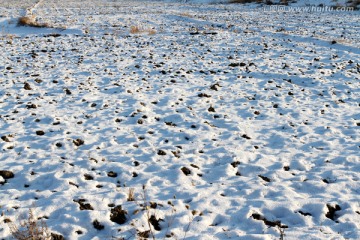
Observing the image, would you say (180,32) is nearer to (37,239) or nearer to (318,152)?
(318,152)

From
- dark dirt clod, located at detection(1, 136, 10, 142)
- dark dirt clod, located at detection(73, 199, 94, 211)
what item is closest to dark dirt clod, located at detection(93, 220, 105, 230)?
dark dirt clod, located at detection(73, 199, 94, 211)

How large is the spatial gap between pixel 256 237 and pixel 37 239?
3.28 metres

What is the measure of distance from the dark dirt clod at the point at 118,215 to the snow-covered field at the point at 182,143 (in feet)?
0.08

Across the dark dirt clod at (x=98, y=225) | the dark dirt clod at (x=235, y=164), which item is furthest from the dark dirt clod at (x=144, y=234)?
the dark dirt clod at (x=235, y=164)

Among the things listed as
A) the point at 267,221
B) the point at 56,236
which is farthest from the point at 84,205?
the point at 267,221

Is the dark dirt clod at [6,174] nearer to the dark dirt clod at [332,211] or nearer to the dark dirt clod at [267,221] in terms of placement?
the dark dirt clod at [267,221]

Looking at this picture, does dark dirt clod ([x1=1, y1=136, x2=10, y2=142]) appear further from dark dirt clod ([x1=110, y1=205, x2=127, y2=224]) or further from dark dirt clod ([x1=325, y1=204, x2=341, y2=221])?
dark dirt clod ([x1=325, y1=204, x2=341, y2=221])

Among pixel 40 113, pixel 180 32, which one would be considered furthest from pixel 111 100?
pixel 180 32

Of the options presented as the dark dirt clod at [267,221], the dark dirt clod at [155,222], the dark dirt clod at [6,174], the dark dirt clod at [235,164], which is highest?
the dark dirt clod at [6,174]

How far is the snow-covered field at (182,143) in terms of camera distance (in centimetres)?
572

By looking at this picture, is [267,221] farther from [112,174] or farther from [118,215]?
[112,174]

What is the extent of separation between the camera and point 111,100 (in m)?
11.7

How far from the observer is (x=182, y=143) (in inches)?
347

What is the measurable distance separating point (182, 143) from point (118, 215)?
3.46 metres
